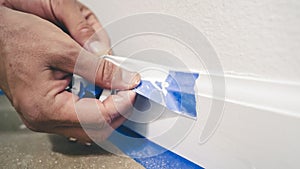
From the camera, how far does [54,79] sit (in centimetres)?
43

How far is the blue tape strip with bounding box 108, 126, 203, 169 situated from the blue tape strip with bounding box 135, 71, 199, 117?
0.09m

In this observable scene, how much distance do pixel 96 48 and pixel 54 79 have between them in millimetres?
110

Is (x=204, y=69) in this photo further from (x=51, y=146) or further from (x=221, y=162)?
(x=51, y=146)

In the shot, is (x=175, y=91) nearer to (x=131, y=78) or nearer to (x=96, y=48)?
(x=131, y=78)

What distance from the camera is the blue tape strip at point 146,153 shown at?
382 mm

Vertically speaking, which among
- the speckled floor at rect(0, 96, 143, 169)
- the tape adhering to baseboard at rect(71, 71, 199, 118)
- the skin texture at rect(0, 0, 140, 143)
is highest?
the tape adhering to baseboard at rect(71, 71, 199, 118)

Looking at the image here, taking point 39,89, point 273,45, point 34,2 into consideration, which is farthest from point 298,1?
point 34,2

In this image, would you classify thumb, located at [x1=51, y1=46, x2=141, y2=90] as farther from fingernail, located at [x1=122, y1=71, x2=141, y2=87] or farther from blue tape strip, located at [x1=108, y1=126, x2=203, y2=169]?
blue tape strip, located at [x1=108, y1=126, x2=203, y2=169]

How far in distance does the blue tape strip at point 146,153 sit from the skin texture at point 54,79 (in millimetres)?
28

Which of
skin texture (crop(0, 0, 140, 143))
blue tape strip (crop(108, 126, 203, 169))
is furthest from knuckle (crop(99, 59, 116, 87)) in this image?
blue tape strip (crop(108, 126, 203, 169))

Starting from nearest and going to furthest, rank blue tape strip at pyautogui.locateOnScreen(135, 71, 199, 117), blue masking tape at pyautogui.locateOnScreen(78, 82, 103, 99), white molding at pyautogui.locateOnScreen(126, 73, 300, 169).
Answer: white molding at pyautogui.locateOnScreen(126, 73, 300, 169) < blue tape strip at pyautogui.locateOnScreen(135, 71, 199, 117) < blue masking tape at pyautogui.locateOnScreen(78, 82, 103, 99)

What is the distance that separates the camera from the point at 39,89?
1.36ft

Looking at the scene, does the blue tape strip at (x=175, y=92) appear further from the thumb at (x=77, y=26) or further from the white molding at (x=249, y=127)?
the thumb at (x=77, y=26)

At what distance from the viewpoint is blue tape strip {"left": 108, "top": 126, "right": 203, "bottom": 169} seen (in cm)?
38
